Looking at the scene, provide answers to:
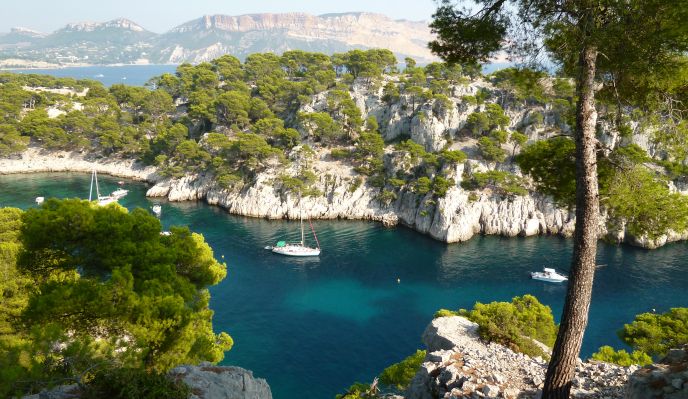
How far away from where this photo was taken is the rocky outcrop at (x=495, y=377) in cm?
957

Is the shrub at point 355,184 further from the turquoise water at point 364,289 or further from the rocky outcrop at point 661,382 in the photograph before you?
the rocky outcrop at point 661,382

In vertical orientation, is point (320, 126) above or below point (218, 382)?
above

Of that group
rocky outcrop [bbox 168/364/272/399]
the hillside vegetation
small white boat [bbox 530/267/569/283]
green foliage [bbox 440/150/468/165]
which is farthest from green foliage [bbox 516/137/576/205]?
green foliage [bbox 440/150/468/165]

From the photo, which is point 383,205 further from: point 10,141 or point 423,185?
point 10,141

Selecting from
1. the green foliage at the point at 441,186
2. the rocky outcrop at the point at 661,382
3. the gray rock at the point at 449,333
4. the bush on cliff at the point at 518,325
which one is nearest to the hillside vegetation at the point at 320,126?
the green foliage at the point at 441,186

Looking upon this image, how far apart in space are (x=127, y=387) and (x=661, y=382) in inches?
420

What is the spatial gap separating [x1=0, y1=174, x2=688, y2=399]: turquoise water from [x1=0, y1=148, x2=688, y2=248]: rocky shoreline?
172 centimetres

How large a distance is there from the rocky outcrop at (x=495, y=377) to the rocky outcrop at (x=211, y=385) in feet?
15.9

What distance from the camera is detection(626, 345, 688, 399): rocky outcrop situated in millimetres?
6734

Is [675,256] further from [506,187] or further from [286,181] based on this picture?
[286,181]

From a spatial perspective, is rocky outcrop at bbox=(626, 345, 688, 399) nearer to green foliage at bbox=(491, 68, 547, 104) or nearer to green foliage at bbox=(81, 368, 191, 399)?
green foliage at bbox=(491, 68, 547, 104)

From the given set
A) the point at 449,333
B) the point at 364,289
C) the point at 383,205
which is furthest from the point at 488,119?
the point at 449,333

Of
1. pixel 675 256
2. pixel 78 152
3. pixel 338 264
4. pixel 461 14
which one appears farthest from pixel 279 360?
pixel 78 152

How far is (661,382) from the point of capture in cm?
708
